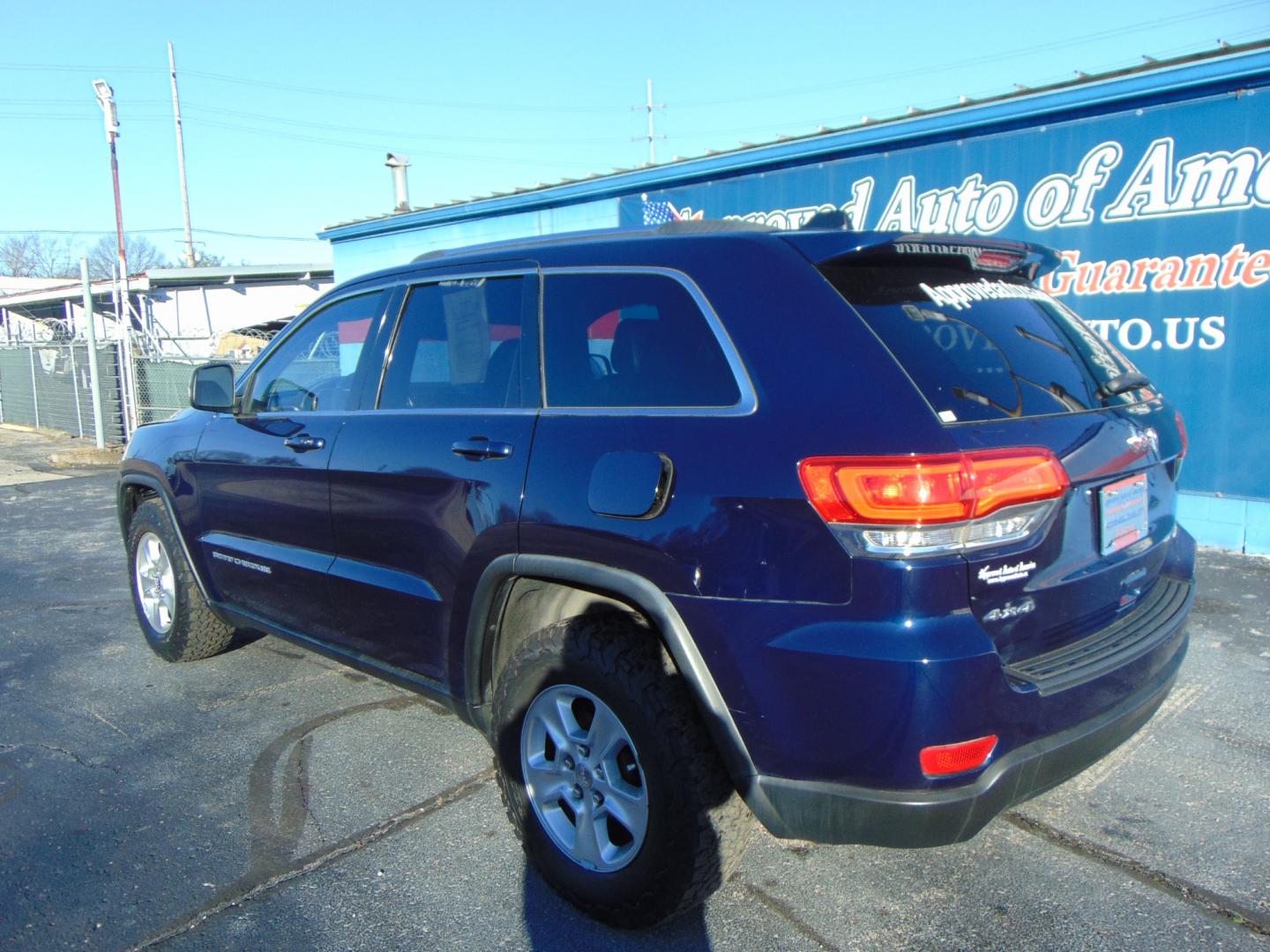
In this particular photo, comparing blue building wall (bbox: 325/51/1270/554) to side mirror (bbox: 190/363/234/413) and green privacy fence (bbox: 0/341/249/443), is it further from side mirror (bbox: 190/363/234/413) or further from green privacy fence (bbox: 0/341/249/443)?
green privacy fence (bbox: 0/341/249/443)

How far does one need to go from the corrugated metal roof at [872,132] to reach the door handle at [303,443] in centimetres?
587

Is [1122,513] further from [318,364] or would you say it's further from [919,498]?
[318,364]

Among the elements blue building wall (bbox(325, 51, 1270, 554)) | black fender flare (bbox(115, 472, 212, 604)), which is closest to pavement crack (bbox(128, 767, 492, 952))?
black fender flare (bbox(115, 472, 212, 604))

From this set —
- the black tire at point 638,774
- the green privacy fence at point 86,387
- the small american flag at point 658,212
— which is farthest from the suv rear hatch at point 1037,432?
the green privacy fence at point 86,387

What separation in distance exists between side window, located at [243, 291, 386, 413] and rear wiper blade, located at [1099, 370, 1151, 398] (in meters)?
2.50

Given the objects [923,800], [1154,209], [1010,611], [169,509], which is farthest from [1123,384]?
[1154,209]

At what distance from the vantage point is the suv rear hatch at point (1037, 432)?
223 cm

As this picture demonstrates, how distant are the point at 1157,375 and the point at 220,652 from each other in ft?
20.9

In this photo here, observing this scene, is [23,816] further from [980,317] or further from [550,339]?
[980,317]

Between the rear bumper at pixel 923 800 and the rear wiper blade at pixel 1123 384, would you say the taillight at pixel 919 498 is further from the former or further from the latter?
the rear wiper blade at pixel 1123 384

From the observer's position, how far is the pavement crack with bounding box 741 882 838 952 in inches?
101

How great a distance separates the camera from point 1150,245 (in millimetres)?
6707

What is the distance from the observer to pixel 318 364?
4277 mm

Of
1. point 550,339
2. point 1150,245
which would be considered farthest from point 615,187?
point 550,339
